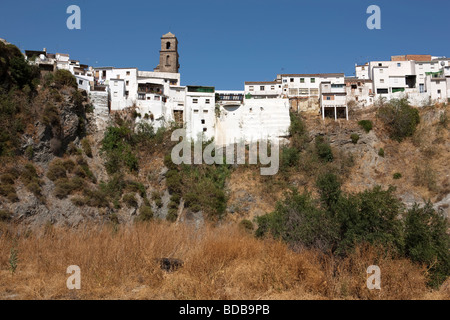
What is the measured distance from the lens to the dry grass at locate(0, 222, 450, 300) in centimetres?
796

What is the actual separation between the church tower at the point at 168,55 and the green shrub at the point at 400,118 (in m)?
30.5

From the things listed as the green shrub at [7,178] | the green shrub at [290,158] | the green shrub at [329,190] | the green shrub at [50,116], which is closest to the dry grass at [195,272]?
the green shrub at [329,190]

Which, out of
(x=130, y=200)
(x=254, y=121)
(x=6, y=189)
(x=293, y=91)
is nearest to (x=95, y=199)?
(x=130, y=200)

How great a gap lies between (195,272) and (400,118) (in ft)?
129

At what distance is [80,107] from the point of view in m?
40.4

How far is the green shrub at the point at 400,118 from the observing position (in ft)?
134

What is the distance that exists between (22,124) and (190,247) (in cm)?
2963

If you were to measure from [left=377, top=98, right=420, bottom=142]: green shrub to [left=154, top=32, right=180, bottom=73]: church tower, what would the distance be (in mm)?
30480

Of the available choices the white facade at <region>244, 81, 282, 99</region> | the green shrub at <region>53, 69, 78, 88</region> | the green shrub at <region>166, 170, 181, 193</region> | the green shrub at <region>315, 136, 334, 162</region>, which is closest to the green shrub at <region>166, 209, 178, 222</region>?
the green shrub at <region>166, 170, 181, 193</region>

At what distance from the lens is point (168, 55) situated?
183 feet

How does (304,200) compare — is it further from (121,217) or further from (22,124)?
(22,124)

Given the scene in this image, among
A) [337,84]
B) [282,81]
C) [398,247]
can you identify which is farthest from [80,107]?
[398,247]

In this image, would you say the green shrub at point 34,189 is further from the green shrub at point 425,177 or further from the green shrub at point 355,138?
the green shrub at point 425,177

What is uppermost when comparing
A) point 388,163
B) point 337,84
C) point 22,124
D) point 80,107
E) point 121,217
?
point 337,84
